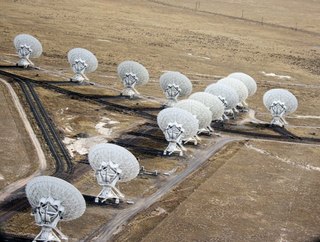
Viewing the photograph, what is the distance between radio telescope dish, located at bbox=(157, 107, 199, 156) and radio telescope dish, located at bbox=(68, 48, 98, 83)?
145 feet

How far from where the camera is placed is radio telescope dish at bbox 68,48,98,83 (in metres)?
138

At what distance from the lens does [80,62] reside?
138000 millimetres

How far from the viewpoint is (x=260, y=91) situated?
5960 inches

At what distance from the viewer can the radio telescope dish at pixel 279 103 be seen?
120m

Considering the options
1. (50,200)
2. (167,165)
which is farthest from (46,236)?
(167,165)

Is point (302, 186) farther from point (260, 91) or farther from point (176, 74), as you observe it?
point (260, 91)

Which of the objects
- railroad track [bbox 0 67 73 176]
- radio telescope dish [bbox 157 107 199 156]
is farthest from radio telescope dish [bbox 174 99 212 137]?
railroad track [bbox 0 67 73 176]

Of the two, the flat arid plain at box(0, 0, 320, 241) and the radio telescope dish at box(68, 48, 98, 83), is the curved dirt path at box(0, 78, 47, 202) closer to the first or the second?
the flat arid plain at box(0, 0, 320, 241)

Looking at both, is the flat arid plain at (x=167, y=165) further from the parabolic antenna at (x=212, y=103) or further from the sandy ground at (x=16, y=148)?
the parabolic antenna at (x=212, y=103)

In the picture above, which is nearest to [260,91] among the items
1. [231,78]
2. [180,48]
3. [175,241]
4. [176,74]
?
[231,78]

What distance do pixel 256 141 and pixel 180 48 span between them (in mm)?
90637

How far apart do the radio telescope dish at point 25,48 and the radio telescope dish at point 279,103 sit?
184 feet

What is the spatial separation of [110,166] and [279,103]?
164ft

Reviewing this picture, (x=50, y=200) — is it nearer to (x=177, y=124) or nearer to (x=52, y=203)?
(x=52, y=203)
